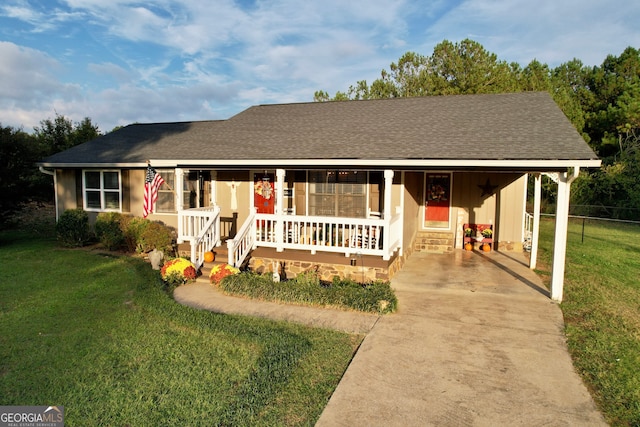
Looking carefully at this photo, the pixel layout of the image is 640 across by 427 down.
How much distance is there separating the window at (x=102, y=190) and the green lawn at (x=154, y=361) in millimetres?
5574

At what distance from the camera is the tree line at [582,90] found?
2220 cm

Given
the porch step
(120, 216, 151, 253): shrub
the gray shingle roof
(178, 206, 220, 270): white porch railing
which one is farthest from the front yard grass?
(120, 216, 151, 253): shrub

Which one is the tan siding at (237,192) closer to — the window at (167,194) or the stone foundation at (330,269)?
the window at (167,194)

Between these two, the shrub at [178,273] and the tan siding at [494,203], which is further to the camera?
the tan siding at [494,203]

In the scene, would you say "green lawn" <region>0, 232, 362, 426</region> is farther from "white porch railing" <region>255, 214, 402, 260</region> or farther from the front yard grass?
"white porch railing" <region>255, 214, 402, 260</region>

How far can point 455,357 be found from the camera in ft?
17.3

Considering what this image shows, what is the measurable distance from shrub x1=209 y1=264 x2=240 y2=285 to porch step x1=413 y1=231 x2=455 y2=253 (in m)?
5.96

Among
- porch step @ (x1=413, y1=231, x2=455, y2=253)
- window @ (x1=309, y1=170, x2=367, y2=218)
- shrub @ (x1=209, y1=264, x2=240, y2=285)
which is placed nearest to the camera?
shrub @ (x1=209, y1=264, x2=240, y2=285)

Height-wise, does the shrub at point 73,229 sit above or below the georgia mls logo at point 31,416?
above

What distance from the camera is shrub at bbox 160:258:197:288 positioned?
8.84 meters

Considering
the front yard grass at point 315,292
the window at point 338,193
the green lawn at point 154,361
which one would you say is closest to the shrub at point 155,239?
the green lawn at point 154,361

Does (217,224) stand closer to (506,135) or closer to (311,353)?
(311,353)

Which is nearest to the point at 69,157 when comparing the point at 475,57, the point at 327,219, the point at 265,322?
the point at 327,219

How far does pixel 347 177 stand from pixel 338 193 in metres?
0.47
